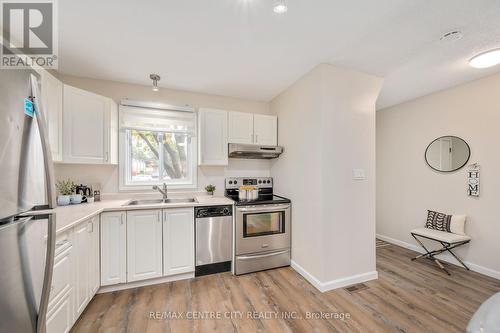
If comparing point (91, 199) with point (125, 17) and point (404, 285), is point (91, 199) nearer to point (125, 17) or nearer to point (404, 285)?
point (125, 17)

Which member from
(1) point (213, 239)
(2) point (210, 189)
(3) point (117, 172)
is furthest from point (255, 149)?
(3) point (117, 172)

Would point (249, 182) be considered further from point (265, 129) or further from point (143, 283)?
point (143, 283)

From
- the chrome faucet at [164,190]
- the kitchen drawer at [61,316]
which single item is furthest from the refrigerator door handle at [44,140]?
the chrome faucet at [164,190]

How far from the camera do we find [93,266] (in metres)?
1.90

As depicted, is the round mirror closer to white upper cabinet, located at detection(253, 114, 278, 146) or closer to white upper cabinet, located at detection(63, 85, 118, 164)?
white upper cabinet, located at detection(253, 114, 278, 146)

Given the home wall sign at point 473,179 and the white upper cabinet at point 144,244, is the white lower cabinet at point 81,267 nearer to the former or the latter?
the white upper cabinet at point 144,244

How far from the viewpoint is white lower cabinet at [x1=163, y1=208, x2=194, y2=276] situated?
7.43 feet

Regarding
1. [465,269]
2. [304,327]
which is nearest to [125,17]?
[304,327]

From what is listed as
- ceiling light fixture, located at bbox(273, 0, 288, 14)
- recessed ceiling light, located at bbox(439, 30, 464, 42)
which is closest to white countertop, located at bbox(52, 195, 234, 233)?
ceiling light fixture, located at bbox(273, 0, 288, 14)

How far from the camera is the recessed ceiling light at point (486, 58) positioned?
6.24ft

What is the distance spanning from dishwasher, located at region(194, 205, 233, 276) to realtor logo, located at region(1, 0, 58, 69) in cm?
199

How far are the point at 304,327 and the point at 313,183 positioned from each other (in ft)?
4.50

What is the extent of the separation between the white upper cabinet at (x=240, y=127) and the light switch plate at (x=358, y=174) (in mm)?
1533

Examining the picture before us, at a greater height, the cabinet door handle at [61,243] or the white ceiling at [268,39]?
the white ceiling at [268,39]
